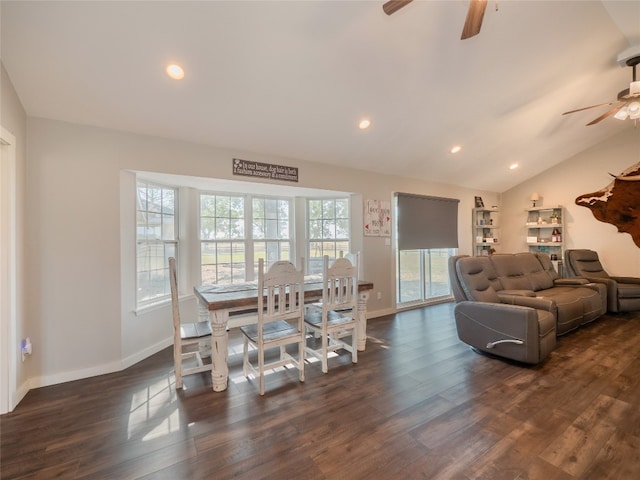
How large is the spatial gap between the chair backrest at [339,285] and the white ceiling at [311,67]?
1660 mm

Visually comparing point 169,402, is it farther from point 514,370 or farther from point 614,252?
point 614,252

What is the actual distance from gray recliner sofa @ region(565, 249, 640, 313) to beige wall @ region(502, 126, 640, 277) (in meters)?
0.78

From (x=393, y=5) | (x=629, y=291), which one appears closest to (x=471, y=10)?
(x=393, y=5)

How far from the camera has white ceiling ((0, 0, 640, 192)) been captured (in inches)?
75.1

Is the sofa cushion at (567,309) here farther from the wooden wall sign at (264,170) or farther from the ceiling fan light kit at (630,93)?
the wooden wall sign at (264,170)

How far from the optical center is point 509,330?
2.67 metres

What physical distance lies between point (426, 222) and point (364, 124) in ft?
8.21

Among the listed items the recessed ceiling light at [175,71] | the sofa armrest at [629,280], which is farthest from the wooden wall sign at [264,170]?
the sofa armrest at [629,280]

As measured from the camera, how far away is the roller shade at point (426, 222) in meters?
4.75

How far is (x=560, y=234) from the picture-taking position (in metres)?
5.64

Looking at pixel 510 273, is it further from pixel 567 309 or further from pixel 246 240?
pixel 246 240

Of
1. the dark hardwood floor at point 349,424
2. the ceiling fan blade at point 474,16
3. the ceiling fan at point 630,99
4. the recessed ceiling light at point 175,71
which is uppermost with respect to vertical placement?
the ceiling fan at point 630,99

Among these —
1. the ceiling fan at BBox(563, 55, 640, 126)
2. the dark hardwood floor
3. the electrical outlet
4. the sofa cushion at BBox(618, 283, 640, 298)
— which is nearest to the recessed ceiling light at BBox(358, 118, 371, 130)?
the ceiling fan at BBox(563, 55, 640, 126)

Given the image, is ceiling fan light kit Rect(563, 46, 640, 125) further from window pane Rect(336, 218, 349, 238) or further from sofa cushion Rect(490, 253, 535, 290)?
window pane Rect(336, 218, 349, 238)
